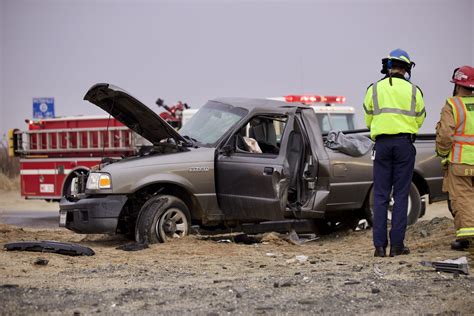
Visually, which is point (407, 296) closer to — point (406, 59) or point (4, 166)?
point (406, 59)

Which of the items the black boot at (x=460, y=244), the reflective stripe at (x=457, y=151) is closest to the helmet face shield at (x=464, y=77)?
the reflective stripe at (x=457, y=151)

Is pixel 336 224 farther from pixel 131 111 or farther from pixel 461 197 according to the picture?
pixel 461 197

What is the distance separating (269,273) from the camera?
738 cm

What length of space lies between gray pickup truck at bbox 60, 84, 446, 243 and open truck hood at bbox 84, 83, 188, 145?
0.5 inches

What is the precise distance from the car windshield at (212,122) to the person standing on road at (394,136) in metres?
2.27

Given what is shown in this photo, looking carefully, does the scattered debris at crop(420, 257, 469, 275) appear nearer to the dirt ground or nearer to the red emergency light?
the dirt ground

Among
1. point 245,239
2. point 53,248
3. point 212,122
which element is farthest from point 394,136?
point 53,248

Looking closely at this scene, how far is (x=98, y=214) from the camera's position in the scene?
9.66m

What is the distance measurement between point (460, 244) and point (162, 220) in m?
3.37

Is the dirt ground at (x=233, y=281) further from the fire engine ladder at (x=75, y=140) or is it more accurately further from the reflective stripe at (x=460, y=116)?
the fire engine ladder at (x=75, y=140)

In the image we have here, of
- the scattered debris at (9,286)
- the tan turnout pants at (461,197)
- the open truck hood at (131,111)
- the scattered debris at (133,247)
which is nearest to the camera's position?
the scattered debris at (9,286)

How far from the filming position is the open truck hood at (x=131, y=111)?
9828mm

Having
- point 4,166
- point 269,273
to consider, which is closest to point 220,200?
point 269,273

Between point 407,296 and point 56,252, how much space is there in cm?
402
